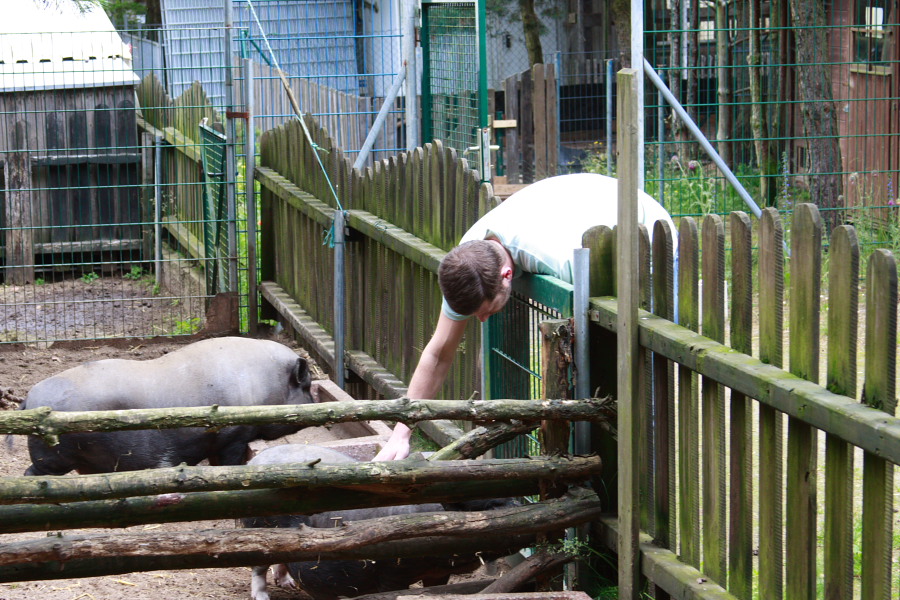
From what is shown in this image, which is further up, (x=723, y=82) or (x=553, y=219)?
(x=723, y=82)

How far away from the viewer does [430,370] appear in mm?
4059

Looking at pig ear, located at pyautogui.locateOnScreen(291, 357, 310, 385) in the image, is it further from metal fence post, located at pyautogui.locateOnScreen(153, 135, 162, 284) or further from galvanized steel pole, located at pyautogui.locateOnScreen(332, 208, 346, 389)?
metal fence post, located at pyautogui.locateOnScreen(153, 135, 162, 284)

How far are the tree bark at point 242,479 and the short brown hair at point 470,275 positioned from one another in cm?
57

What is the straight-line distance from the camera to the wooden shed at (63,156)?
1041 centimetres

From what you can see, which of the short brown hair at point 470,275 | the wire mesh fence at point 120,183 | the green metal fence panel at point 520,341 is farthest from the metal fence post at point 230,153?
the short brown hair at point 470,275

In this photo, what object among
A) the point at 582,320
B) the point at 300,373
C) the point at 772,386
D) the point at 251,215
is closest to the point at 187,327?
the point at 251,215

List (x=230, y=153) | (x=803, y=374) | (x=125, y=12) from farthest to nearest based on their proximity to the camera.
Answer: (x=125, y=12) < (x=230, y=153) < (x=803, y=374)

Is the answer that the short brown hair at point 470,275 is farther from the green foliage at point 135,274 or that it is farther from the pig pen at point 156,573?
the green foliage at point 135,274

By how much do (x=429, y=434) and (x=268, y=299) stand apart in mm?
4004

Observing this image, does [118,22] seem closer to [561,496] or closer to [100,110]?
[100,110]

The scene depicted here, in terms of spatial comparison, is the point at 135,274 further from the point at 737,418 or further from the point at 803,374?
the point at 803,374

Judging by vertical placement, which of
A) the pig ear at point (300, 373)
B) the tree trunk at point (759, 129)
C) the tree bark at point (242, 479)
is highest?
the tree trunk at point (759, 129)

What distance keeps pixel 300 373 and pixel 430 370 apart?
190 cm

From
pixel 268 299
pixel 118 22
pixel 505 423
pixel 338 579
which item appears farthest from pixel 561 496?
pixel 118 22
